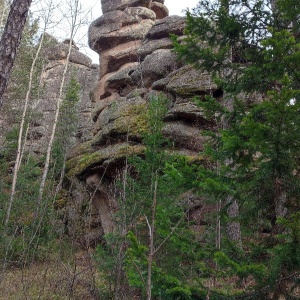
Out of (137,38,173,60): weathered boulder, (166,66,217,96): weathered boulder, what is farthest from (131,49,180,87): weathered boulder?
(166,66,217,96): weathered boulder

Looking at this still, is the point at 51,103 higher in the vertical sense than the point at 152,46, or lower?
lower

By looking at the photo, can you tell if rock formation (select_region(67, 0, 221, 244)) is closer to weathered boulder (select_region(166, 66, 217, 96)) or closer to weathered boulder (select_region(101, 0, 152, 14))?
weathered boulder (select_region(166, 66, 217, 96))

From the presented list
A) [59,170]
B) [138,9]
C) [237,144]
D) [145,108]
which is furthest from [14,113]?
[237,144]

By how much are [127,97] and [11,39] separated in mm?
10428

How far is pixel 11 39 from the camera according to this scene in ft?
17.9

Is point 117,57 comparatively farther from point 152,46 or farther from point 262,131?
point 262,131

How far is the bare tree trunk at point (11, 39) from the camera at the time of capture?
527 cm

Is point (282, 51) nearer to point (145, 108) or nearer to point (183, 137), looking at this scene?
point (183, 137)

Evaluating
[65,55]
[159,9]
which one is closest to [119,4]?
[159,9]

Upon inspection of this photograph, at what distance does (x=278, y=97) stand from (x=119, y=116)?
1093 centimetres

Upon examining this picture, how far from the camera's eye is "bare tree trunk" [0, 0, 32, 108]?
5273 millimetres

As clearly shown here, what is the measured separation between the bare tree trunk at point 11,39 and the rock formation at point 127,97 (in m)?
4.38

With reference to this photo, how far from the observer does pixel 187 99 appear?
1334 centimetres

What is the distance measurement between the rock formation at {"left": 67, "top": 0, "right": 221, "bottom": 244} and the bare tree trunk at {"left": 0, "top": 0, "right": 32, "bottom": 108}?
4379 mm
